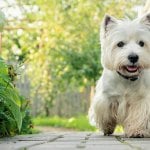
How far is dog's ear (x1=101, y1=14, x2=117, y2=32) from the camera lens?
18.1ft

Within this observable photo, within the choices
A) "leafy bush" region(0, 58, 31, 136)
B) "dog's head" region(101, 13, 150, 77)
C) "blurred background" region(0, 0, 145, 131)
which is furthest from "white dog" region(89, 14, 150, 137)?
"blurred background" region(0, 0, 145, 131)

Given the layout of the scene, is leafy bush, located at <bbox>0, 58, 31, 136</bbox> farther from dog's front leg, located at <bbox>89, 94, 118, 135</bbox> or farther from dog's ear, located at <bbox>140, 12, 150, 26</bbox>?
dog's ear, located at <bbox>140, 12, 150, 26</bbox>

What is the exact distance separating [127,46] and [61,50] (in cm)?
1262

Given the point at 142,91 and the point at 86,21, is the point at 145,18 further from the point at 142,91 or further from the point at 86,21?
the point at 86,21

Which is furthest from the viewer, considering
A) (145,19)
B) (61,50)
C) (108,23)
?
(61,50)

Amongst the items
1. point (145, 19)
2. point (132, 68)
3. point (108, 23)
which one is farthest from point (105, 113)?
point (145, 19)

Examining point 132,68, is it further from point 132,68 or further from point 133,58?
point 133,58

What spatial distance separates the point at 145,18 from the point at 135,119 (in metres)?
0.92

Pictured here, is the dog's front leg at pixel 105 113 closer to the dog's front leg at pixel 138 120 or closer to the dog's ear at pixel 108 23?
the dog's front leg at pixel 138 120

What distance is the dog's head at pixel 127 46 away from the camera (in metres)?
5.21

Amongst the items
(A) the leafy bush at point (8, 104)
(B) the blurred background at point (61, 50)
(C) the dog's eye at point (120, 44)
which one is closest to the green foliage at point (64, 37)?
(B) the blurred background at point (61, 50)

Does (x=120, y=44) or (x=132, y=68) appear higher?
(x=120, y=44)

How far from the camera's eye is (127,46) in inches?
209

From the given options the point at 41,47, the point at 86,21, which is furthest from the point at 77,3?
the point at 41,47
